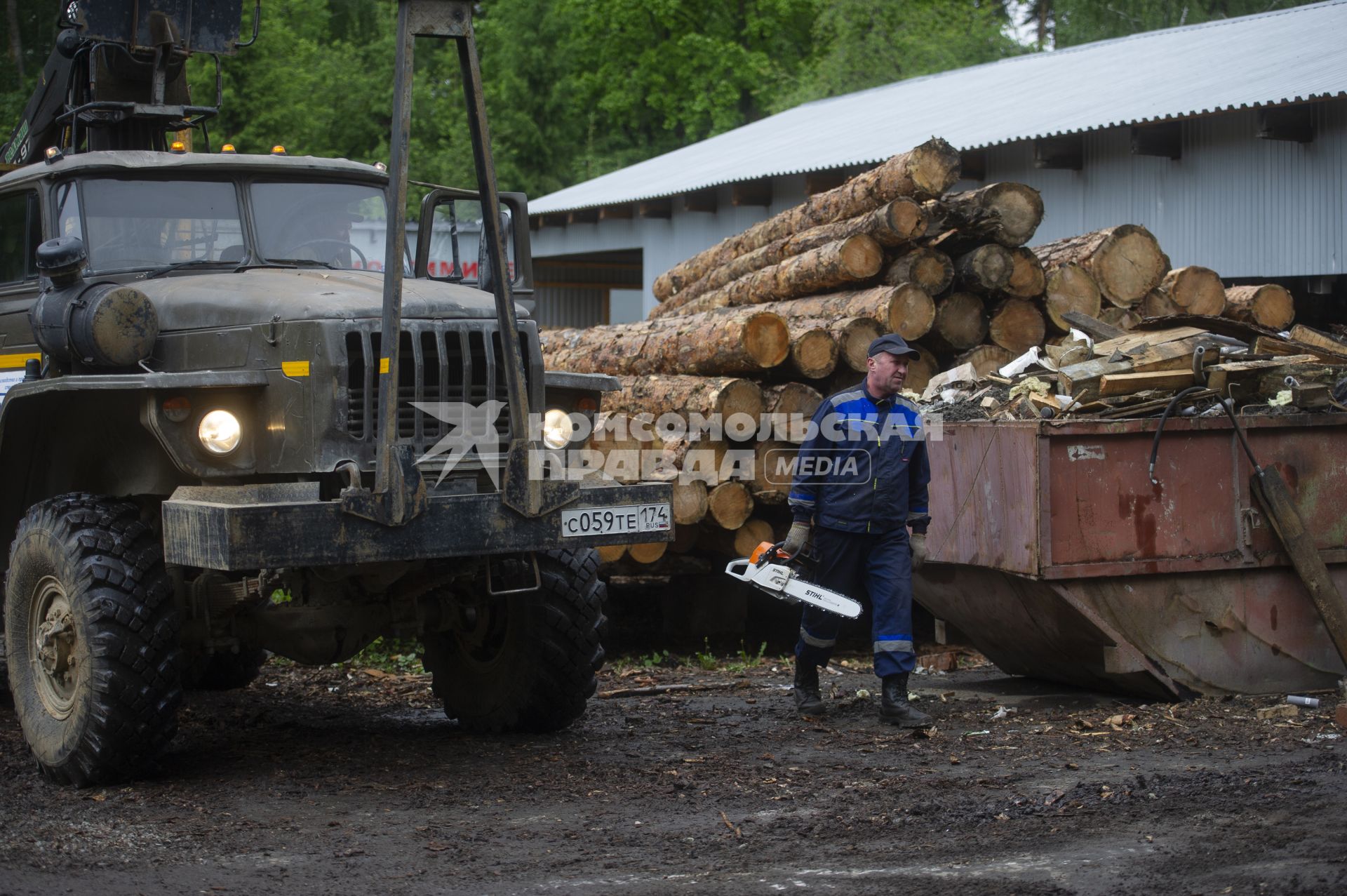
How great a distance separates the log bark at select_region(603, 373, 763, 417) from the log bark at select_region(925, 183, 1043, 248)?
1969mm

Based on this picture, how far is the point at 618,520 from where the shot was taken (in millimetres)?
6285

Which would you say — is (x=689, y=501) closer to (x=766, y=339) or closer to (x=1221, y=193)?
(x=766, y=339)

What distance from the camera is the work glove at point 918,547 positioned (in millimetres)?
7473

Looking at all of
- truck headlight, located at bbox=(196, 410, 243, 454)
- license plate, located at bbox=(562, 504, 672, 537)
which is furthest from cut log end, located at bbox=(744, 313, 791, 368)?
truck headlight, located at bbox=(196, 410, 243, 454)

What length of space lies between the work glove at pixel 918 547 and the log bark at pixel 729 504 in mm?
2889

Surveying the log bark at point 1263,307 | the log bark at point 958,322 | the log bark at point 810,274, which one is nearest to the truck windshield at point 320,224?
the log bark at point 810,274

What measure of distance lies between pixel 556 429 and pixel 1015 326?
16.2 feet

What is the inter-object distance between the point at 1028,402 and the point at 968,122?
34.0 ft

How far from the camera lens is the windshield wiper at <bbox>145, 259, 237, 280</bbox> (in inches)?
268

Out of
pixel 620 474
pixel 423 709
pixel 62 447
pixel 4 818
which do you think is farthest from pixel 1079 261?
pixel 4 818

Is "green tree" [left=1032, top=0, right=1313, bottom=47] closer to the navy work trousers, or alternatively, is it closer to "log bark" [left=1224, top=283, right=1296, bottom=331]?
"log bark" [left=1224, top=283, right=1296, bottom=331]

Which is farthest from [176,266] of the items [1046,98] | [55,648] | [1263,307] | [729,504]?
[1046,98]

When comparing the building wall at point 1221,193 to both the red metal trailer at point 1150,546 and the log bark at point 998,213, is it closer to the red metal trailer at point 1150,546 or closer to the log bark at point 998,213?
the log bark at point 998,213

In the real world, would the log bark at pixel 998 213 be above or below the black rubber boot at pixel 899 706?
above
